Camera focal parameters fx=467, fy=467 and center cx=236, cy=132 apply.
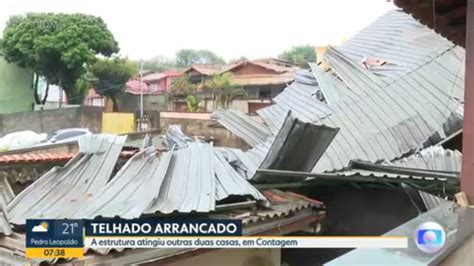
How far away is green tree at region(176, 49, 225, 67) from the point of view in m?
7.29

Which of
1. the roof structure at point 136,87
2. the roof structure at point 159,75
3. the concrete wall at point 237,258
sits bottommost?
the concrete wall at point 237,258

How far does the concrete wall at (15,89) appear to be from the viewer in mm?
10156

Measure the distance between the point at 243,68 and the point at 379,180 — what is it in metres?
6.24

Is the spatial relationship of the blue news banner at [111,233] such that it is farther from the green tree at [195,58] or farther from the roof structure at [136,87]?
the roof structure at [136,87]

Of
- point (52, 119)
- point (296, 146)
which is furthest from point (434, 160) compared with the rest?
point (52, 119)

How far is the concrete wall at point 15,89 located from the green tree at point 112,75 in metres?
1.46

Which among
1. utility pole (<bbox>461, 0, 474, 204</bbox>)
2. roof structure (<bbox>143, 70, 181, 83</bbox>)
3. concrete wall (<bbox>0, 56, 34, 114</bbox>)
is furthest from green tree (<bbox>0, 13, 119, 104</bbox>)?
utility pole (<bbox>461, 0, 474, 204</bbox>)

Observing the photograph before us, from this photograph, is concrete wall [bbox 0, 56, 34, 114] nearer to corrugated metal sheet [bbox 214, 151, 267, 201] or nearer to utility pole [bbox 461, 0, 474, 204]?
corrugated metal sheet [bbox 214, 151, 267, 201]

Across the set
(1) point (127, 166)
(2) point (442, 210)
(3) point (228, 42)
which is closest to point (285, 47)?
(3) point (228, 42)

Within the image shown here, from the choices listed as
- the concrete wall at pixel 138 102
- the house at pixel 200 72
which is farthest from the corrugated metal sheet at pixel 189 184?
the house at pixel 200 72

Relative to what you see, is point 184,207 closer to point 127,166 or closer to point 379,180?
point 127,166

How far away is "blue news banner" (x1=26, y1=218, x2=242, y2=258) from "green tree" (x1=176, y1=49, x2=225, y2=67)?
4.66 metres

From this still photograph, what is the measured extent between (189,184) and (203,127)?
2913 millimetres

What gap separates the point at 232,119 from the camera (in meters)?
4.33
